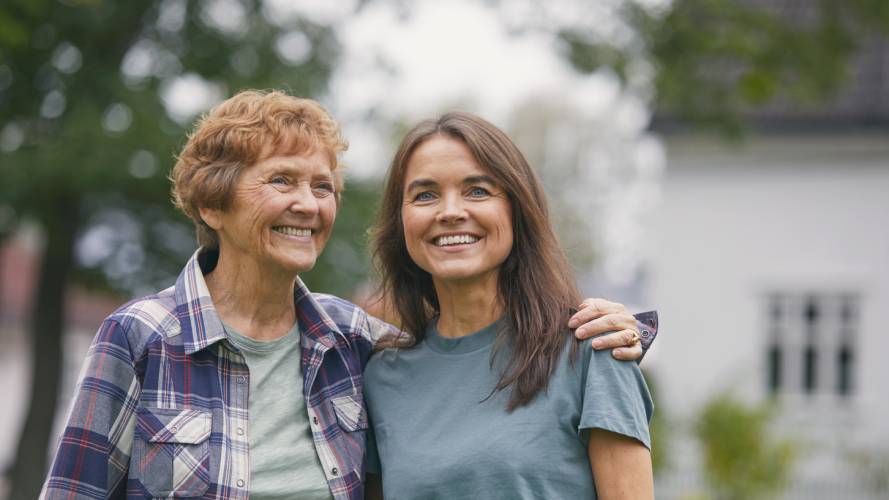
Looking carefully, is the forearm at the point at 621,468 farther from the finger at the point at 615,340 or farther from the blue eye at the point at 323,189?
the blue eye at the point at 323,189

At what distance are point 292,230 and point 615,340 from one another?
1.00 m

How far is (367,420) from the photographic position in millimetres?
3107

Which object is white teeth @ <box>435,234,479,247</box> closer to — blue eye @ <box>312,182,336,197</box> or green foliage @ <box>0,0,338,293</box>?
blue eye @ <box>312,182,336,197</box>

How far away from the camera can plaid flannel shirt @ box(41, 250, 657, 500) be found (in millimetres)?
2666

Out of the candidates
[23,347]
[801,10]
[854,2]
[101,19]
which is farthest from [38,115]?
[23,347]

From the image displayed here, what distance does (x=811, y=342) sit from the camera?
47.3 feet

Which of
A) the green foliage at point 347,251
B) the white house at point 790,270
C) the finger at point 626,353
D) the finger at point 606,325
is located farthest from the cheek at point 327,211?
the white house at point 790,270

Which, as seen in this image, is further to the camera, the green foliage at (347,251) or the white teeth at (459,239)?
the green foliage at (347,251)

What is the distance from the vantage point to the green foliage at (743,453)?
442 inches

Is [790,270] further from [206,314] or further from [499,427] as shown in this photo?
[206,314]

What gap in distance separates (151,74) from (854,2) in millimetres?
6460

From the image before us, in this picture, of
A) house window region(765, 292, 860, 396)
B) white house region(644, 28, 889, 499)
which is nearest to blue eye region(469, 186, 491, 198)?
white house region(644, 28, 889, 499)

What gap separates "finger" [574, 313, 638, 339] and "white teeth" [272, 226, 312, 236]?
2.83 ft

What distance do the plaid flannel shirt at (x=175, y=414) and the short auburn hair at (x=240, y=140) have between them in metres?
0.24
